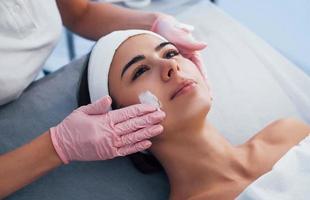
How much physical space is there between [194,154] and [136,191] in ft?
0.68

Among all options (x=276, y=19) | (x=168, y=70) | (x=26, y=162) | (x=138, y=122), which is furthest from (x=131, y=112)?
(x=276, y=19)

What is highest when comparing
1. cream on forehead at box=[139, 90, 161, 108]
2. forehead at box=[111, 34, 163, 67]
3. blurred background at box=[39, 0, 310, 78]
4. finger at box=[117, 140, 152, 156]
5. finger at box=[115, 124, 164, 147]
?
forehead at box=[111, 34, 163, 67]

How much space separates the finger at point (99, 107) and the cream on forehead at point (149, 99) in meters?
0.09

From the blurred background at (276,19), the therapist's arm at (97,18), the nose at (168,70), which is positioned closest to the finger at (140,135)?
the nose at (168,70)

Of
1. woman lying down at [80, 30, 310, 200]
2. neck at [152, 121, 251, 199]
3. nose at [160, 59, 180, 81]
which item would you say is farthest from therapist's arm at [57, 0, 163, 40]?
neck at [152, 121, 251, 199]

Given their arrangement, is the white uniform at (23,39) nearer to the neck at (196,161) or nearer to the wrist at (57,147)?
the wrist at (57,147)

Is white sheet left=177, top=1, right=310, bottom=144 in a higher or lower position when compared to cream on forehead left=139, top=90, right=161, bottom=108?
lower

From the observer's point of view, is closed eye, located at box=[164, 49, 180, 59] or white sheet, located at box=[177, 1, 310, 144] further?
white sheet, located at box=[177, 1, 310, 144]

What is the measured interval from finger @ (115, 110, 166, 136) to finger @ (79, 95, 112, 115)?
0.18 feet

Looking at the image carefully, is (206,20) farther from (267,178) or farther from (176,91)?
(267,178)

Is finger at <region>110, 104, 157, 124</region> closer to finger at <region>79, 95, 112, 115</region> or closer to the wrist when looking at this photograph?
finger at <region>79, 95, 112, 115</region>

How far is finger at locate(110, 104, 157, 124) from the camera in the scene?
1030 millimetres

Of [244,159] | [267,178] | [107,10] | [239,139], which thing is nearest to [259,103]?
[239,139]

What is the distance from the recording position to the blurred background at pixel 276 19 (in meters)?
1.87
